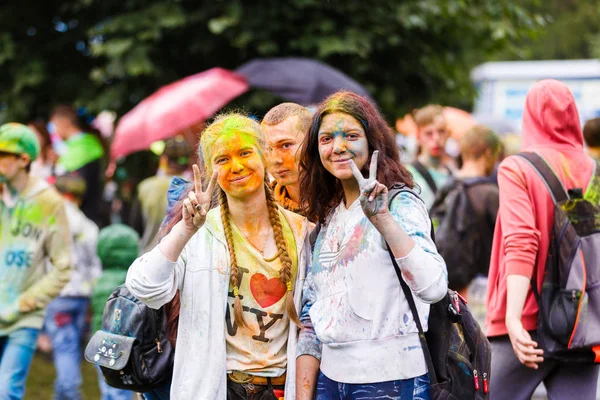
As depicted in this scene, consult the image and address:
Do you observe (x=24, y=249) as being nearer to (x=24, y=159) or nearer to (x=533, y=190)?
(x=24, y=159)

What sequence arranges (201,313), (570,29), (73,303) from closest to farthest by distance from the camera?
(201,313)
(73,303)
(570,29)

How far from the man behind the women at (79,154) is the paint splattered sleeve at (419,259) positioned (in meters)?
6.78

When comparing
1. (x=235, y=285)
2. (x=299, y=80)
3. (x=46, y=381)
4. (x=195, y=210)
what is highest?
(x=299, y=80)

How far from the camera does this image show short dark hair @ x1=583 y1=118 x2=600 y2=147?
6633 millimetres

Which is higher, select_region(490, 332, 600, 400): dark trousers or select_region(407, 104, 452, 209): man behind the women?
select_region(407, 104, 452, 209): man behind the women

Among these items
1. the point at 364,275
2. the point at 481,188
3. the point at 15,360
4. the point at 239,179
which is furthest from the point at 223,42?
the point at 364,275

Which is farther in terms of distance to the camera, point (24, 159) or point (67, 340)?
point (67, 340)

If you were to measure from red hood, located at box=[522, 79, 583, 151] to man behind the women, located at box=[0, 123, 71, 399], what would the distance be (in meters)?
3.10

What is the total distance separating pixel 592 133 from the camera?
6.64 meters

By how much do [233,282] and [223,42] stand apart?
8176mm

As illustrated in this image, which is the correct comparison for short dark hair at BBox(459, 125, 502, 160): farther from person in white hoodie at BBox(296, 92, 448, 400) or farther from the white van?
the white van

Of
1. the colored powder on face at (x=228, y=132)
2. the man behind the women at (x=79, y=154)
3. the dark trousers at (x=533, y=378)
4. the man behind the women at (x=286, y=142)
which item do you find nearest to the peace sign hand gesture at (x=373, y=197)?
the colored powder on face at (x=228, y=132)

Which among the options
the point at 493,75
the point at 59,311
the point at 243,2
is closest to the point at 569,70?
the point at 493,75

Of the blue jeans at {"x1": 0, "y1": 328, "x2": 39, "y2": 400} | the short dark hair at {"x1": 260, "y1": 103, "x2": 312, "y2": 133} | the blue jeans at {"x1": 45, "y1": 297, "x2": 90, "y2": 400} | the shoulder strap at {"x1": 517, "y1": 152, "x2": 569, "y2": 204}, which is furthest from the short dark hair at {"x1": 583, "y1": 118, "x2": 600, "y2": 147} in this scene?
the blue jeans at {"x1": 45, "y1": 297, "x2": 90, "y2": 400}
